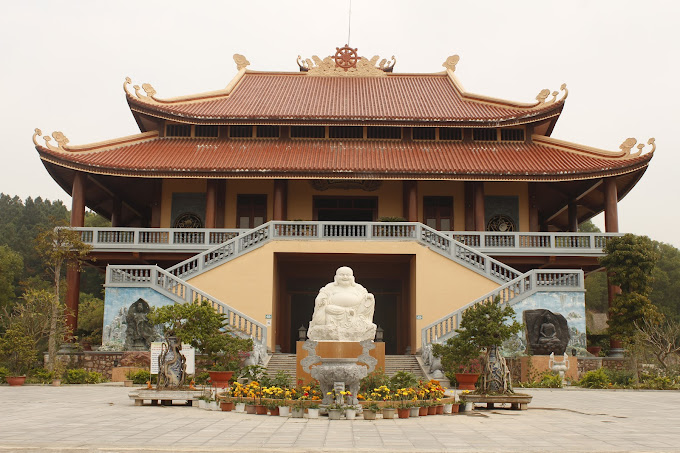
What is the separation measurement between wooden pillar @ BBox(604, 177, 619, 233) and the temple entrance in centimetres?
817

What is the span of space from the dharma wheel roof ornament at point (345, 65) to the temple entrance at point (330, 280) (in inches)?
543

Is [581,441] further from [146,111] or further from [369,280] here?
[146,111]

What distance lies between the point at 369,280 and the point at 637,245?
34.9ft

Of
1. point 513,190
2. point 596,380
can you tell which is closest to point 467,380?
point 596,380

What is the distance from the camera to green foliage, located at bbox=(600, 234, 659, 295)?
23.3 m

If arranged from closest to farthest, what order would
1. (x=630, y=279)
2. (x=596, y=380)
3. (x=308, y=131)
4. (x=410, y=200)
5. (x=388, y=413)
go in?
(x=388, y=413), (x=596, y=380), (x=630, y=279), (x=410, y=200), (x=308, y=131)

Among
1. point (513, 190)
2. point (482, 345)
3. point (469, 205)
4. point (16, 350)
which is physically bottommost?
point (16, 350)

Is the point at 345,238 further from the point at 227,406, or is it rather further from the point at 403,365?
the point at 227,406

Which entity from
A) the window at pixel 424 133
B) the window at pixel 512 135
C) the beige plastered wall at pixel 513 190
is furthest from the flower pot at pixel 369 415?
the window at pixel 512 135

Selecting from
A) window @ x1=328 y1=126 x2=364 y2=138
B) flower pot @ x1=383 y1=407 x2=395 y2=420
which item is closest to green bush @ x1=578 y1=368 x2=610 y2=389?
flower pot @ x1=383 y1=407 x2=395 y2=420

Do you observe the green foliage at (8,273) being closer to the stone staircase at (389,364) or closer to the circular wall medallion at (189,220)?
the circular wall medallion at (189,220)

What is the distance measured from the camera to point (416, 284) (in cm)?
2516

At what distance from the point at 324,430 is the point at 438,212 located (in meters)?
21.9

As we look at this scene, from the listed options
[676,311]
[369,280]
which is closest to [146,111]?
[369,280]
